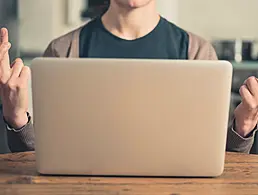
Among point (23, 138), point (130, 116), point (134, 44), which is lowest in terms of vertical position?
point (23, 138)

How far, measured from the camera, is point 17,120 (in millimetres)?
1308

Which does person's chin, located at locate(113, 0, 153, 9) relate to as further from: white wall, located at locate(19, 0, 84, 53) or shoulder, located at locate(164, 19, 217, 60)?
white wall, located at locate(19, 0, 84, 53)

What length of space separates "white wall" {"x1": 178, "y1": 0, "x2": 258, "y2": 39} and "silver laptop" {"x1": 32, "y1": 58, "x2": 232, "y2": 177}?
2638mm

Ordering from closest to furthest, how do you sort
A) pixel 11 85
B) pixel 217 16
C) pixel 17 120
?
pixel 11 85 < pixel 17 120 < pixel 217 16

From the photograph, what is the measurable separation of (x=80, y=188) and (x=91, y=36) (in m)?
0.76

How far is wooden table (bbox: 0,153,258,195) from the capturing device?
984 mm

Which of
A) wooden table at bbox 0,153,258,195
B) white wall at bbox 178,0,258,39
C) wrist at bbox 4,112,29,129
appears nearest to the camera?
wooden table at bbox 0,153,258,195

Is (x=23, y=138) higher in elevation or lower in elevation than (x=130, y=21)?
lower

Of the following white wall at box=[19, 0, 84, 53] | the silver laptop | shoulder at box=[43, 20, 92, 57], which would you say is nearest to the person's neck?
shoulder at box=[43, 20, 92, 57]

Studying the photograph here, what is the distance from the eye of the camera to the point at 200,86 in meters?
0.99

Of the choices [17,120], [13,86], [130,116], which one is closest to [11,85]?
[13,86]

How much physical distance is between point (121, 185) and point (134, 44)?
0.71 m

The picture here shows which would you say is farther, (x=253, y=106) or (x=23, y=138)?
(x=23, y=138)

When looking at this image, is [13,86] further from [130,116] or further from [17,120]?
[130,116]
